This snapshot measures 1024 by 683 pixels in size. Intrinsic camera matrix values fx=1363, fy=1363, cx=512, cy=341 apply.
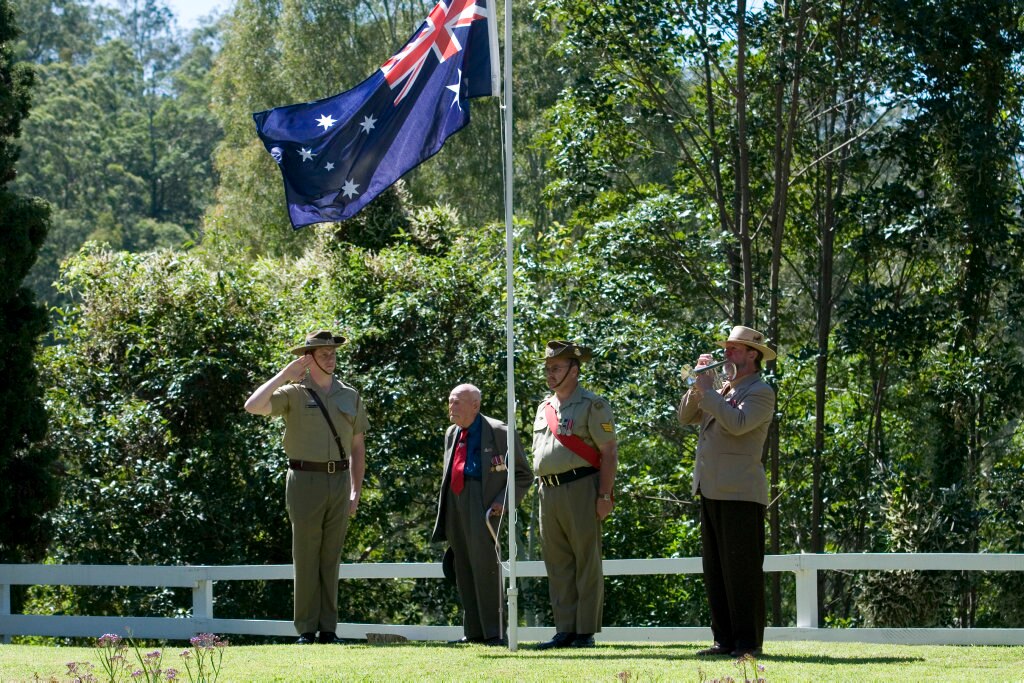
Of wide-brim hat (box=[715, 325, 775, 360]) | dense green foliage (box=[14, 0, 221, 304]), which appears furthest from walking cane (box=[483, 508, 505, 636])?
dense green foliage (box=[14, 0, 221, 304])

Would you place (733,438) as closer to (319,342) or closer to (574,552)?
(574,552)

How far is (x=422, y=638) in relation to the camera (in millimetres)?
10422

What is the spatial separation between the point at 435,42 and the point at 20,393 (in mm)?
6245

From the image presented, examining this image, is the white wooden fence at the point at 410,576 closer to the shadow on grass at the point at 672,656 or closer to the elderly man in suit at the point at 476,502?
the elderly man in suit at the point at 476,502

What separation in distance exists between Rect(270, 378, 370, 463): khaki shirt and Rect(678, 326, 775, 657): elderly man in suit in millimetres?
2604

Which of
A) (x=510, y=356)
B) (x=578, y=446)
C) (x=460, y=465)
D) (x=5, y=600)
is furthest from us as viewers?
(x=5, y=600)

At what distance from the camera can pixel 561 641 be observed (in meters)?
8.36

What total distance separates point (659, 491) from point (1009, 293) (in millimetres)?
4680

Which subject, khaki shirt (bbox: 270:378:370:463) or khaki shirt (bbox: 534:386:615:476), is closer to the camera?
khaki shirt (bbox: 534:386:615:476)

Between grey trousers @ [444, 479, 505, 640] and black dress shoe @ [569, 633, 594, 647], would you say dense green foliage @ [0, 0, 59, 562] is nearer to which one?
grey trousers @ [444, 479, 505, 640]

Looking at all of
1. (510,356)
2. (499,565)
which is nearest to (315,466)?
(499,565)

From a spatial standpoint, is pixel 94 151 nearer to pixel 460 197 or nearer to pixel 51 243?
pixel 51 243

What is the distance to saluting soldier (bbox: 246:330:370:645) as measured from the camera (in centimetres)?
909

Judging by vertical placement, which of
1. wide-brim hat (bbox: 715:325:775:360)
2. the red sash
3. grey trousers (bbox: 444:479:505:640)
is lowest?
grey trousers (bbox: 444:479:505:640)
